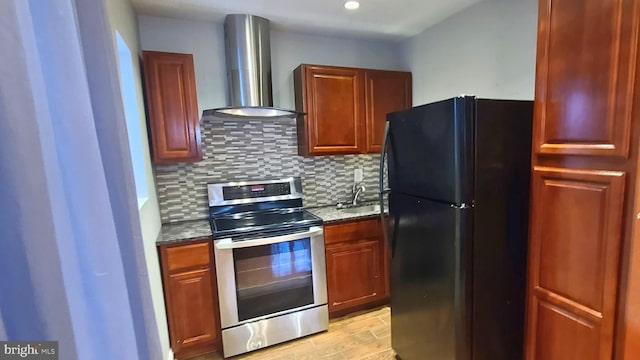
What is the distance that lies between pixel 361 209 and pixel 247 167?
1.08 meters

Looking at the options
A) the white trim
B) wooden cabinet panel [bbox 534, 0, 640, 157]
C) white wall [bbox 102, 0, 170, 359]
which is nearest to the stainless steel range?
white wall [bbox 102, 0, 170, 359]

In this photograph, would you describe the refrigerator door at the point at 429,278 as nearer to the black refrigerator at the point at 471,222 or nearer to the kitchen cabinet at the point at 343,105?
the black refrigerator at the point at 471,222

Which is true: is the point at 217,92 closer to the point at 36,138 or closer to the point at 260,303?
the point at 260,303

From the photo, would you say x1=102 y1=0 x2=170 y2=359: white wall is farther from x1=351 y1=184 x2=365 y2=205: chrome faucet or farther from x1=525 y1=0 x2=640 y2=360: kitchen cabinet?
x1=525 y1=0 x2=640 y2=360: kitchen cabinet

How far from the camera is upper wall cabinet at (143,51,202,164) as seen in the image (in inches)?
82.0

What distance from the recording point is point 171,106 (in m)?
2.14

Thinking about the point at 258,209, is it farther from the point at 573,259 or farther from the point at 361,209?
the point at 573,259

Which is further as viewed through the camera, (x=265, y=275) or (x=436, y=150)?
(x=265, y=275)

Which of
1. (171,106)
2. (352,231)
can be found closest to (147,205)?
(171,106)

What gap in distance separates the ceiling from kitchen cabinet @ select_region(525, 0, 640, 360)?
1203 millimetres

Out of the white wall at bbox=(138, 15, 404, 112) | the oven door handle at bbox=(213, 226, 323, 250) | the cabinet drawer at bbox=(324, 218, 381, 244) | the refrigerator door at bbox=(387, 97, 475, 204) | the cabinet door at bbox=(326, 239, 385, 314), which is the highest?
the white wall at bbox=(138, 15, 404, 112)

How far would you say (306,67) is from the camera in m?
2.51

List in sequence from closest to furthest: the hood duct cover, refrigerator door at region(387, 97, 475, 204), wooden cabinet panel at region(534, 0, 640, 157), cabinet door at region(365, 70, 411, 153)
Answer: wooden cabinet panel at region(534, 0, 640, 157), refrigerator door at region(387, 97, 475, 204), the hood duct cover, cabinet door at region(365, 70, 411, 153)

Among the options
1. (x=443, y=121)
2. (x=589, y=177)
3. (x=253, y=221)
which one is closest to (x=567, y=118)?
(x=589, y=177)
